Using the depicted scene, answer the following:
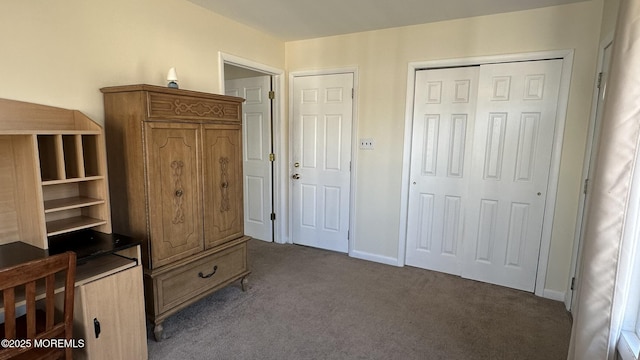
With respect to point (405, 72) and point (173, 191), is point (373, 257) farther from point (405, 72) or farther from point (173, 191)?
point (173, 191)

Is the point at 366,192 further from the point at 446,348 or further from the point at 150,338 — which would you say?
the point at 150,338

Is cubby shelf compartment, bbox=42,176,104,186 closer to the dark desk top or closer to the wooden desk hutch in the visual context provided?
the wooden desk hutch

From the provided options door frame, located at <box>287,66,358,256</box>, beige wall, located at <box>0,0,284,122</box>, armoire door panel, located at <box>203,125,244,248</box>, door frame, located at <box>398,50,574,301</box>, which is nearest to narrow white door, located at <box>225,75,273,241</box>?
door frame, located at <box>287,66,358,256</box>

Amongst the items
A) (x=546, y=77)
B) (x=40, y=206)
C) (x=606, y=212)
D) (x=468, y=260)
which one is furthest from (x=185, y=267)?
(x=546, y=77)

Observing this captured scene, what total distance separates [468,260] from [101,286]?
2.97m

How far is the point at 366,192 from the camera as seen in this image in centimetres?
360

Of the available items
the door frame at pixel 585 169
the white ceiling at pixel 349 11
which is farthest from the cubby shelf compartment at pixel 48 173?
the door frame at pixel 585 169

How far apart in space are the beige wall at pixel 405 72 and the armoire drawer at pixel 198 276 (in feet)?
4.79

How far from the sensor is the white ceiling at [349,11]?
103 inches

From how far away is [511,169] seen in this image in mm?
2930

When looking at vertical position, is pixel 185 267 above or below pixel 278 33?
below

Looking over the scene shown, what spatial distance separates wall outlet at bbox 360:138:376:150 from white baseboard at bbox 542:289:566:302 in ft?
6.62

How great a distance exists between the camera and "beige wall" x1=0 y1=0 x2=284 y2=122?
5.88ft

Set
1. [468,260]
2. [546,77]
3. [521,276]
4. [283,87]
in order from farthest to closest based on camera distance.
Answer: [283,87], [468,260], [521,276], [546,77]
